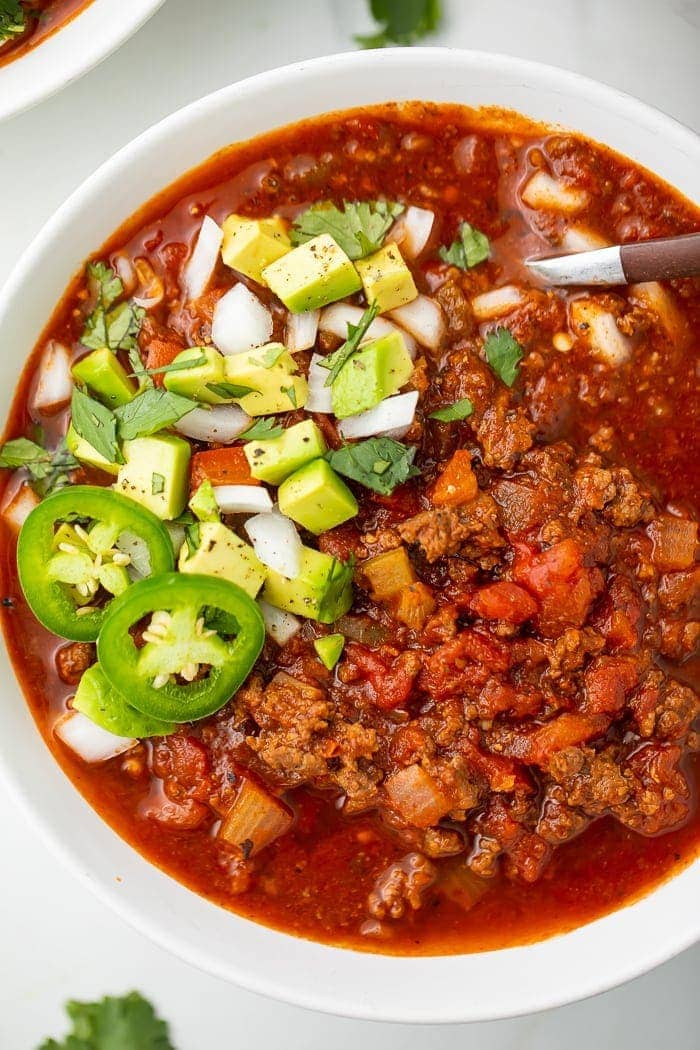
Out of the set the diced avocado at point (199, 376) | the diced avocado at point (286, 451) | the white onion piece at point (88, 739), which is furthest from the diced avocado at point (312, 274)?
the white onion piece at point (88, 739)

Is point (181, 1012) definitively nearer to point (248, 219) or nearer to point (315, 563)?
point (315, 563)

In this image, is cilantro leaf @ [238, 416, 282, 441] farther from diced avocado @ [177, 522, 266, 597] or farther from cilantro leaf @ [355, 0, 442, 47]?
cilantro leaf @ [355, 0, 442, 47]

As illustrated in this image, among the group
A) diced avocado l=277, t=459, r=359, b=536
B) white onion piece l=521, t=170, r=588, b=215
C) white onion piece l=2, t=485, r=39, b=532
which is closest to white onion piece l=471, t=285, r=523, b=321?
white onion piece l=521, t=170, r=588, b=215

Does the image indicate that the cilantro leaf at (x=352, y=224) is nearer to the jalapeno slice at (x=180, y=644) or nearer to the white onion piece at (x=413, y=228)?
the white onion piece at (x=413, y=228)

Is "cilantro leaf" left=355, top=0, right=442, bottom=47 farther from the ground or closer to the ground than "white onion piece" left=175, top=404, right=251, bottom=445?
farther from the ground

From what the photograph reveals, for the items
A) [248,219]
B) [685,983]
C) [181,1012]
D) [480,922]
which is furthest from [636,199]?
[181,1012]

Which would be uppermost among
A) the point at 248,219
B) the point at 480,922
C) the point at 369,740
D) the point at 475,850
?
the point at 248,219

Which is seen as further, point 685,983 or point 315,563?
point 685,983
